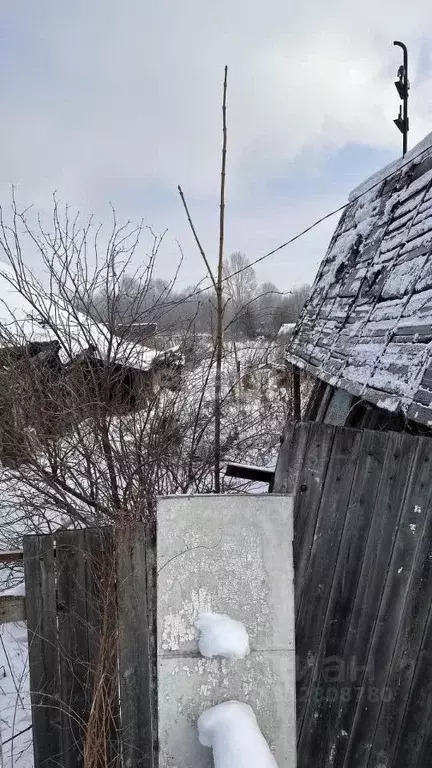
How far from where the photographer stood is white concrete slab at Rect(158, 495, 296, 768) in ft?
8.14

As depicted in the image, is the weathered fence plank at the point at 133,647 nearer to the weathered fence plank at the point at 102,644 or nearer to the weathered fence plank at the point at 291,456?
the weathered fence plank at the point at 102,644

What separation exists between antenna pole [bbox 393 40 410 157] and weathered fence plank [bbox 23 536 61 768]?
7084 mm

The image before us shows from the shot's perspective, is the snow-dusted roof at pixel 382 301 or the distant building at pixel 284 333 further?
the distant building at pixel 284 333

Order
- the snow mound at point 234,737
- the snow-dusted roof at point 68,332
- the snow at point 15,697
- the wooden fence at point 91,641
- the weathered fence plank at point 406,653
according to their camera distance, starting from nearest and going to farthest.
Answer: the snow mound at point 234,737 → the weathered fence plank at point 406,653 → the wooden fence at point 91,641 → the snow at point 15,697 → the snow-dusted roof at point 68,332

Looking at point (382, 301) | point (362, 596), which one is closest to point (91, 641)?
point (362, 596)

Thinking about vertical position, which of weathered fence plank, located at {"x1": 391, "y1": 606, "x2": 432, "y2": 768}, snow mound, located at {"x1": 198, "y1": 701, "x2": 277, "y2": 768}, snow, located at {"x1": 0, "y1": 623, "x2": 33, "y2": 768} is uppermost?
snow mound, located at {"x1": 198, "y1": 701, "x2": 277, "y2": 768}

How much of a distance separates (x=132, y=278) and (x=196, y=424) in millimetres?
1956

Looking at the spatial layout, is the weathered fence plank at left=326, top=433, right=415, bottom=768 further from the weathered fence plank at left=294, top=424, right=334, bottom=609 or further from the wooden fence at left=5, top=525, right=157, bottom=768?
the wooden fence at left=5, top=525, right=157, bottom=768

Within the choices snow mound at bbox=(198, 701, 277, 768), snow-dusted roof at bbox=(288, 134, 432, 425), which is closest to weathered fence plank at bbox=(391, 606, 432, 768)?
snow mound at bbox=(198, 701, 277, 768)

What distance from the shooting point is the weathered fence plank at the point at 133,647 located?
8.97ft

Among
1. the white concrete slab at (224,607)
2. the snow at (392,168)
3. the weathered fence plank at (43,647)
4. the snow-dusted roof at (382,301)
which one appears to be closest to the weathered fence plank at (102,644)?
the weathered fence plank at (43,647)

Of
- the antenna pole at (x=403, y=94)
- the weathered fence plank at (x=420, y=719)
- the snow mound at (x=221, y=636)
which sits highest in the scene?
the antenna pole at (x=403, y=94)

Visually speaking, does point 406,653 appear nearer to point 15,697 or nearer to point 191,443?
point 191,443

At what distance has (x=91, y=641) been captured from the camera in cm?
279
